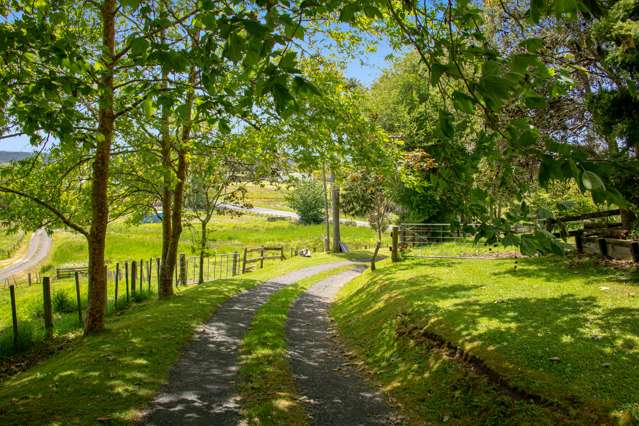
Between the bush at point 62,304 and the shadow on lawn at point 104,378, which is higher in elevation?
the shadow on lawn at point 104,378

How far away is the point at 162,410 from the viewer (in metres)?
6.05

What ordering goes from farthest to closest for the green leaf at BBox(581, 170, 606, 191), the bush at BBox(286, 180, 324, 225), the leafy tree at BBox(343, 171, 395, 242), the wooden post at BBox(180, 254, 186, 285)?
the bush at BBox(286, 180, 324, 225), the leafy tree at BBox(343, 171, 395, 242), the wooden post at BBox(180, 254, 186, 285), the green leaf at BBox(581, 170, 606, 191)

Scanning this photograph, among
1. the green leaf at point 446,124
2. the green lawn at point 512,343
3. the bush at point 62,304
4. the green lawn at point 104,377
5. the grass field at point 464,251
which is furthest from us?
the grass field at point 464,251

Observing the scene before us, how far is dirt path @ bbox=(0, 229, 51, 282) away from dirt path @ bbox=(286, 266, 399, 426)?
36.6 m

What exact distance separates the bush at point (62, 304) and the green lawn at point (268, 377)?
7.79 m

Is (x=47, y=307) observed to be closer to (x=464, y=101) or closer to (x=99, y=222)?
(x=99, y=222)

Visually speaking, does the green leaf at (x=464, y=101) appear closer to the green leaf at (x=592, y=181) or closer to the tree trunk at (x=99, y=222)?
the green leaf at (x=592, y=181)

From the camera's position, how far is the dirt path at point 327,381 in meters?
6.15

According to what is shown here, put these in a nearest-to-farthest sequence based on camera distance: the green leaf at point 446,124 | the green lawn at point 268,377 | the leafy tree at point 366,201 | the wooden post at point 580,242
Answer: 1. the green leaf at point 446,124
2. the green lawn at point 268,377
3. the wooden post at point 580,242
4. the leafy tree at point 366,201

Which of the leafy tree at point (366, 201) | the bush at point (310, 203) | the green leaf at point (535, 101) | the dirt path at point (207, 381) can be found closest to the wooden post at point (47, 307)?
the dirt path at point (207, 381)

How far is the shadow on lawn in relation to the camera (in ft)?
19.3

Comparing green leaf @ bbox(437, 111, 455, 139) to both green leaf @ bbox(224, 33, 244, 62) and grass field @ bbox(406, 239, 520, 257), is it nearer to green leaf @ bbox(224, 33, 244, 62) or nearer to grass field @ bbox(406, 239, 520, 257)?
green leaf @ bbox(224, 33, 244, 62)

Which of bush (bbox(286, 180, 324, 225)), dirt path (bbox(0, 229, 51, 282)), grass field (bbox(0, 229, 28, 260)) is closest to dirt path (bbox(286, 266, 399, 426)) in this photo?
dirt path (bbox(0, 229, 51, 282))

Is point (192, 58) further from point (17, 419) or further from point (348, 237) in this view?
point (348, 237)
